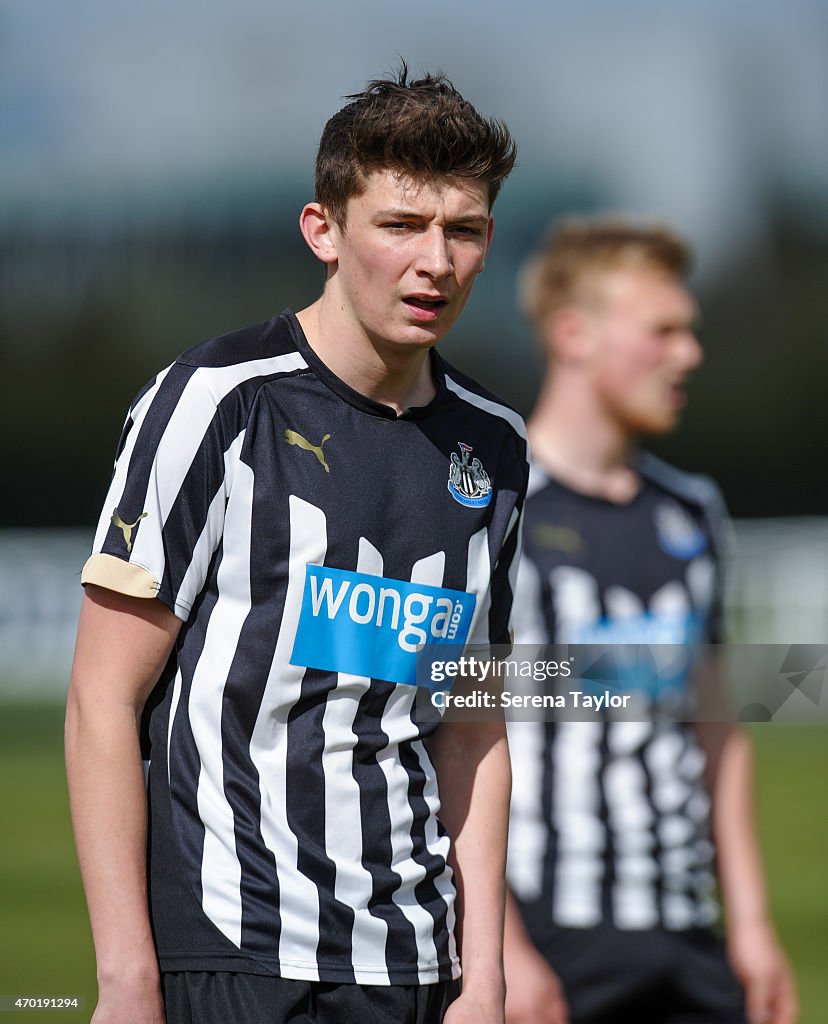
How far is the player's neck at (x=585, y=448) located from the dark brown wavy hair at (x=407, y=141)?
1.26 m

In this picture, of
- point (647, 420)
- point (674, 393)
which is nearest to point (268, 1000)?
point (647, 420)

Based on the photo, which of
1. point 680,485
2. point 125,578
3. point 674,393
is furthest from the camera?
point 674,393

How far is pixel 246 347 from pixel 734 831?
1604 millimetres

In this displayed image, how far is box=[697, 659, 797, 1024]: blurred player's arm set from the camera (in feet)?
8.70

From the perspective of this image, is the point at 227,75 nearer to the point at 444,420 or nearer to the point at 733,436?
the point at 733,436

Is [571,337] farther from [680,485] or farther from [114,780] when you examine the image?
[114,780]

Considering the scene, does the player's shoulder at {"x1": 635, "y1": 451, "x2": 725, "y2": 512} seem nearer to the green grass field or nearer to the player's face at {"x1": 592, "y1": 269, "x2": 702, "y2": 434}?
the player's face at {"x1": 592, "y1": 269, "x2": 702, "y2": 434}

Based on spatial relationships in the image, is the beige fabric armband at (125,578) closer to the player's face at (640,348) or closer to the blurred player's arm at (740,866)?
the blurred player's arm at (740,866)

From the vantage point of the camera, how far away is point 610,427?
9.77 feet

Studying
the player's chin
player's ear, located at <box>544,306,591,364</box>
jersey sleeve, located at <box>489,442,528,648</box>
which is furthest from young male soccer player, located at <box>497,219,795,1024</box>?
jersey sleeve, located at <box>489,442,528,648</box>

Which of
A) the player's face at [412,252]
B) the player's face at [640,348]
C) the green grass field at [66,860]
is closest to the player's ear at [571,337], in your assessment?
the player's face at [640,348]

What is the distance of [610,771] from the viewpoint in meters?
2.63

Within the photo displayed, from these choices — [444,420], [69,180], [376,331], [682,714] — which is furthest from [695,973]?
[69,180]

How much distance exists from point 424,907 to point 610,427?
1.57 metres
